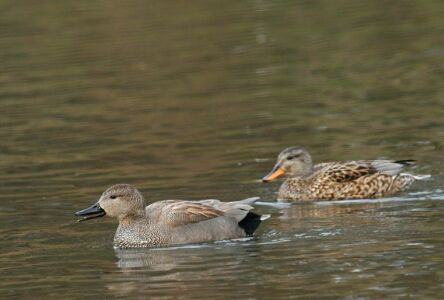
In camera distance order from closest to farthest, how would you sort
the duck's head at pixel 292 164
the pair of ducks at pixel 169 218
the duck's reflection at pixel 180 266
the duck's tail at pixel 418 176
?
the duck's reflection at pixel 180 266 → the pair of ducks at pixel 169 218 → the duck's tail at pixel 418 176 → the duck's head at pixel 292 164

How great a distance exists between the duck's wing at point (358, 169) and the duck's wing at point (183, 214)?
9.64 ft

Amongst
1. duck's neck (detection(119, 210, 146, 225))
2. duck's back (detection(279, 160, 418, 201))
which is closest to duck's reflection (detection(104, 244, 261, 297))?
duck's neck (detection(119, 210, 146, 225))

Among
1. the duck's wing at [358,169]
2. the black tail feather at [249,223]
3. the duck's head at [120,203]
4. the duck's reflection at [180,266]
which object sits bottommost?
the duck's reflection at [180,266]

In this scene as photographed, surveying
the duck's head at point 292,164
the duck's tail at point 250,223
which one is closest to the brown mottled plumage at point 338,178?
the duck's head at point 292,164

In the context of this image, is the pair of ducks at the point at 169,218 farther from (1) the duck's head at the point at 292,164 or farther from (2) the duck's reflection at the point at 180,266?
(1) the duck's head at the point at 292,164

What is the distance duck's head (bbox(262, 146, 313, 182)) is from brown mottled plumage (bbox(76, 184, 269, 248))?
2.93 metres

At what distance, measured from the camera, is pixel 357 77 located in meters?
24.8

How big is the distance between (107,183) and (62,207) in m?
1.54

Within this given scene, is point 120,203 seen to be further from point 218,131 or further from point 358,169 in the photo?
point 218,131

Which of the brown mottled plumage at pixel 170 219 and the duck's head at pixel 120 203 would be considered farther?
the duck's head at pixel 120 203

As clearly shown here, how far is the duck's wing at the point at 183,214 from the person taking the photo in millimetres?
14570

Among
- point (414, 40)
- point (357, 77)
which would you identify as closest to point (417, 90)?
point (357, 77)

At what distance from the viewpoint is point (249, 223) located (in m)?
14.8

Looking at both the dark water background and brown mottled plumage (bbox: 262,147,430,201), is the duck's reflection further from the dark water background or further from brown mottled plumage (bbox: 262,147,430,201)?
brown mottled plumage (bbox: 262,147,430,201)
